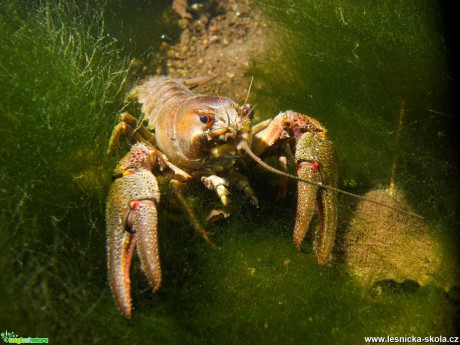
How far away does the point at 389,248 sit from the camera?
2.79m

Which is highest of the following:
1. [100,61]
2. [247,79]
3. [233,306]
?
[100,61]

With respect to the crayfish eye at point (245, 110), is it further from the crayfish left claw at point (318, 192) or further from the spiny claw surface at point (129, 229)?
the spiny claw surface at point (129, 229)

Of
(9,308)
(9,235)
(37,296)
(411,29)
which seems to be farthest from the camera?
(411,29)

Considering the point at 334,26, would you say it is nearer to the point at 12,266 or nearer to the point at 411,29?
the point at 411,29

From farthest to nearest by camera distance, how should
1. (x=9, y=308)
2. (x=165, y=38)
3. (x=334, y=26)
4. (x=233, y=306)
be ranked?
(x=165, y=38), (x=334, y=26), (x=233, y=306), (x=9, y=308)

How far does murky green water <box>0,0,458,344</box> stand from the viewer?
2305 millimetres

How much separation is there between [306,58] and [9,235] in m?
4.10

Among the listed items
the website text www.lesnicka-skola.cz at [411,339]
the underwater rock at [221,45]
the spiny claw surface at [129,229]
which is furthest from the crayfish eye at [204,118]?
the website text www.lesnicka-skola.cz at [411,339]

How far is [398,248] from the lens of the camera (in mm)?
2787

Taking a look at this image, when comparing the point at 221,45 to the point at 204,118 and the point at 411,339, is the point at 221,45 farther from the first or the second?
the point at 411,339

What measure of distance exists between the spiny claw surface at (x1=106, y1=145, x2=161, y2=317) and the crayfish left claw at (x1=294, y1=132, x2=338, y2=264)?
3.69 ft

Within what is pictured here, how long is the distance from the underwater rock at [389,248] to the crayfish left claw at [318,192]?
1.37 feet

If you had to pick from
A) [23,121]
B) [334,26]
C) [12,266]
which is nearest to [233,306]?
[12,266]

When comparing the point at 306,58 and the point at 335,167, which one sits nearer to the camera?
the point at 335,167
